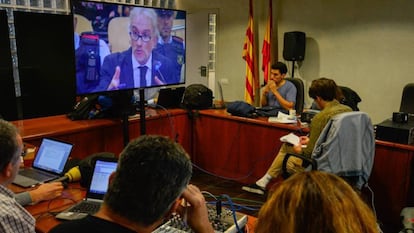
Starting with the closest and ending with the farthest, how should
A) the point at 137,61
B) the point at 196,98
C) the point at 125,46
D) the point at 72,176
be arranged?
the point at 72,176 → the point at 125,46 → the point at 137,61 → the point at 196,98

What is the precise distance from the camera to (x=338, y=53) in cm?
506

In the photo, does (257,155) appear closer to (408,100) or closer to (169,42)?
(169,42)

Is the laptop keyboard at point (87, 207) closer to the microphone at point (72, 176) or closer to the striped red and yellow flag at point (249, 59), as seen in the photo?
the microphone at point (72, 176)

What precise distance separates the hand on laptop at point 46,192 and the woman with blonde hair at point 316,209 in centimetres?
136

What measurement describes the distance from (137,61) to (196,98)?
1162mm

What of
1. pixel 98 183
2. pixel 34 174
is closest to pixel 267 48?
pixel 34 174

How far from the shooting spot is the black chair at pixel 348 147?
8.82 feet

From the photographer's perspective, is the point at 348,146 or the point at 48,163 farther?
the point at 348,146

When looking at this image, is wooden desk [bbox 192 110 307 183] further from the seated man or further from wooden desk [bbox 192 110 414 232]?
the seated man

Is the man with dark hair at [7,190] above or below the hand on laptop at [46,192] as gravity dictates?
above

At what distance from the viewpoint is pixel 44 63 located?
4.86 meters

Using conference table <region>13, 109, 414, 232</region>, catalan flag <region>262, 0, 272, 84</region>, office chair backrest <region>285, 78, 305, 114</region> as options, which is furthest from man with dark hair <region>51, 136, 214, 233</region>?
catalan flag <region>262, 0, 272, 84</region>

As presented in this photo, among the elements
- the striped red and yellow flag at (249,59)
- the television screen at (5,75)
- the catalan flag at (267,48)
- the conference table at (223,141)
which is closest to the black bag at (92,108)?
the conference table at (223,141)

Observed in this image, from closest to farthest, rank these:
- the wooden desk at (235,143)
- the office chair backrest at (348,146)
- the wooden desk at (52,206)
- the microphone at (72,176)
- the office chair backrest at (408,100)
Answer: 1. the wooden desk at (52,206)
2. the microphone at (72,176)
3. the office chair backrest at (348,146)
4. the wooden desk at (235,143)
5. the office chair backrest at (408,100)
